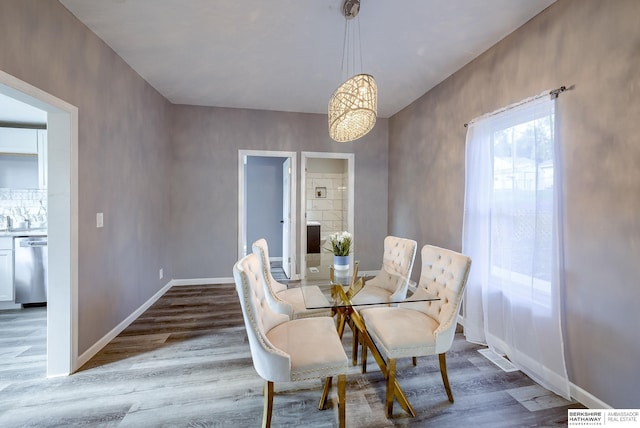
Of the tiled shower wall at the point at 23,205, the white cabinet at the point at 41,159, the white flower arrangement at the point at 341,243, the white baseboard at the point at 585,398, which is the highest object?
the white cabinet at the point at 41,159

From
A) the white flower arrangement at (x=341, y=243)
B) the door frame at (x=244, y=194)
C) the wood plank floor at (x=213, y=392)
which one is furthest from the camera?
the door frame at (x=244, y=194)

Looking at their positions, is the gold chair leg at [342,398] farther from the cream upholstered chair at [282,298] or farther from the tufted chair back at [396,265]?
the tufted chair back at [396,265]

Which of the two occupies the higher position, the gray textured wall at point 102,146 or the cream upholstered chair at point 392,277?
the gray textured wall at point 102,146

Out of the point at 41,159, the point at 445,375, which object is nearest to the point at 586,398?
the point at 445,375

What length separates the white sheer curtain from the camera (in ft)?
5.90

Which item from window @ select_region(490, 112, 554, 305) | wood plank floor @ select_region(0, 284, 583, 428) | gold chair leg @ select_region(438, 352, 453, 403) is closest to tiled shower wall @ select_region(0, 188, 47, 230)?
wood plank floor @ select_region(0, 284, 583, 428)

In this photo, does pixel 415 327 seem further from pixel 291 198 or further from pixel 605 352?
pixel 291 198

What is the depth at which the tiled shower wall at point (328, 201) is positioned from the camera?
6.01 meters

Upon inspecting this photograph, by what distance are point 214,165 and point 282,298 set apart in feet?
8.83

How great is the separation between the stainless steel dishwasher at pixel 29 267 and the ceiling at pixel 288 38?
2.37 m

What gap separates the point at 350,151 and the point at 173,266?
340cm

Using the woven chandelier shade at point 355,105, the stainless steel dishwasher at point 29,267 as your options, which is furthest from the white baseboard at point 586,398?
the stainless steel dishwasher at point 29,267

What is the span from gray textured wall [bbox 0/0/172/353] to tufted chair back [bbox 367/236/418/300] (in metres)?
2.45

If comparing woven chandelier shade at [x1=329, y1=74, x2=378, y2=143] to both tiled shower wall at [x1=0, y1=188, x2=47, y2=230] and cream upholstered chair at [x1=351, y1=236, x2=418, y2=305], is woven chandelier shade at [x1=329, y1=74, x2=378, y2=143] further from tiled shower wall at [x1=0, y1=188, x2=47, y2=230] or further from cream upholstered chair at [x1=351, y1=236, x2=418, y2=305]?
tiled shower wall at [x1=0, y1=188, x2=47, y2=230]
